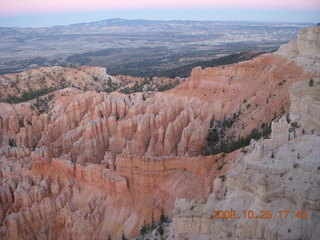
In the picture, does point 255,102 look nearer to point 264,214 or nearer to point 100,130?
point 100,130

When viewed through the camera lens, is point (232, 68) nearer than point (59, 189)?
No

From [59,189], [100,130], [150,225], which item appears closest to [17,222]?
[59,189]

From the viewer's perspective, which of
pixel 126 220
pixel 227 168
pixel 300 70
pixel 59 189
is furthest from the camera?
pixel 300 70

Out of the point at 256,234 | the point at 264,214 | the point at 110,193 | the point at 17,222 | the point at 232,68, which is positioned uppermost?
the point at 232,68
